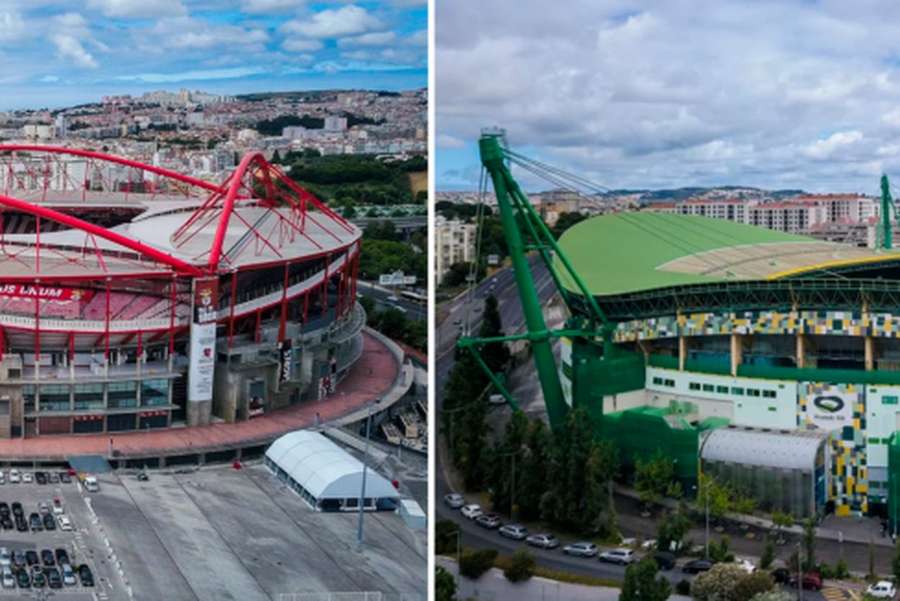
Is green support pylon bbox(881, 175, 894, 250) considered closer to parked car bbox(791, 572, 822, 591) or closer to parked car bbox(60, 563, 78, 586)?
parked car bbox(791, 572, 822, 591)

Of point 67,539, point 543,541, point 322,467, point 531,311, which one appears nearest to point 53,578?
point 67,539

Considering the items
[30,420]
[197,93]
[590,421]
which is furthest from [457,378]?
[197,93]

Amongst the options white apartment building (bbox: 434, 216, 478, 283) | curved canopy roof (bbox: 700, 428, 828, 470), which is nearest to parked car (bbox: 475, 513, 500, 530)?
curved canopy roof (bbox: 700, 428, 828, 470)

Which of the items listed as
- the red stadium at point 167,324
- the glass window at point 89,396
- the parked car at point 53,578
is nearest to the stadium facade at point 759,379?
the red stadium at point 167,324

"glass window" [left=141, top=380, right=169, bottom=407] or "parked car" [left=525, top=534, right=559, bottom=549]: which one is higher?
"glass window" [left=141, top=380, right=169, bottom=407]

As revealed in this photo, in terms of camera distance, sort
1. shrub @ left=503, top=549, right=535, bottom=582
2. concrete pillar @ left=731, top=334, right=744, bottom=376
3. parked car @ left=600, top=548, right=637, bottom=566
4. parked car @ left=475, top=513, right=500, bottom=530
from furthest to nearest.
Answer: concrete pillar @ left=731, top=334, right=744, bottom=376 → parked car @ left=475, top=513, right=500, bottom=530 → parked car @ left=600, top=548, right=637, bottom=566 → shrub @ left=503, top=549, right=535, bottom=582

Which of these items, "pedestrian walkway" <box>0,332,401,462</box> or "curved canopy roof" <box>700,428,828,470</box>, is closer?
"curved canopy roof" <box>700,428,828,470</box>
